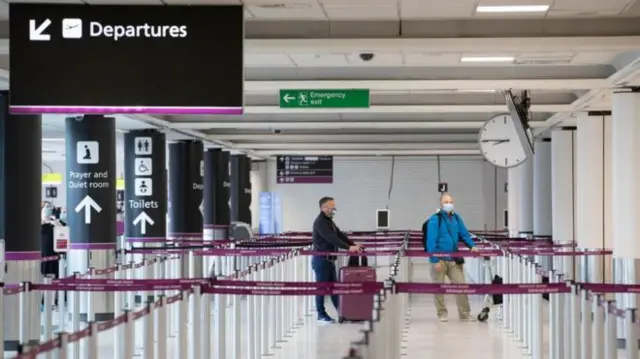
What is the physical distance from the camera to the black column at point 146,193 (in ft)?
77.1

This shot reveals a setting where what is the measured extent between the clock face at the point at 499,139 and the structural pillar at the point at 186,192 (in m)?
9.92

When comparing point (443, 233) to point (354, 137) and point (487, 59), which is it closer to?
point (487, 59)

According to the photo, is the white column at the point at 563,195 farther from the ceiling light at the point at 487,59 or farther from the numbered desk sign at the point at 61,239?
the numbered desk sign at the point at 61,239

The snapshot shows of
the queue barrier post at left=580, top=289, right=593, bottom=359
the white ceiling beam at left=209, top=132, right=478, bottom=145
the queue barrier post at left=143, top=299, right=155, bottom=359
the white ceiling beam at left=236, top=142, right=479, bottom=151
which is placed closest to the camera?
the queue barrier post at left=143, top=299, right=155, bottom=359

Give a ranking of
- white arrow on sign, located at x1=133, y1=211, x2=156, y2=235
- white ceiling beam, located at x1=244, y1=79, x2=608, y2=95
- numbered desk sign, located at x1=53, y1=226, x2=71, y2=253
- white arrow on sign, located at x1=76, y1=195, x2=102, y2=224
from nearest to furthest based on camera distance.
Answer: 1. white ceiling beam, located at x1=244, y1=79, x2=608, y2=95
2. numbered desk sign, located at x1=53, y1=226, x2=71, y2=253
3. white arrow on sign, located at x1=76, y1=195, x2=102, y2=224
4. white arrow on sign, located at x1=133, y1=211, x2=156, y2=235

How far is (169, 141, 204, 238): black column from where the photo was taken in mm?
26625

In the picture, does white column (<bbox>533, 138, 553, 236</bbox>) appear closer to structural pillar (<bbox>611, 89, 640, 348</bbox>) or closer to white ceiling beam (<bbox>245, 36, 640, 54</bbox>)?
structural pillar (<bbox>611, 89, 640, 348</bbox>)

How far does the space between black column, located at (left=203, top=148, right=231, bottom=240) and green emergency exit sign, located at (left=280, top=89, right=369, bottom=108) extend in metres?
13.7

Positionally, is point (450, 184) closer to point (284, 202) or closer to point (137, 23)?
point (284, 202)

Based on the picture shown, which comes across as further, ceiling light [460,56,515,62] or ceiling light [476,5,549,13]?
ceiling light [460,56,515,62]

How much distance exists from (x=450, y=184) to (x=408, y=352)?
26.1 m

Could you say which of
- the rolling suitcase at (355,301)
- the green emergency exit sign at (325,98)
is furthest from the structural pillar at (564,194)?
the green emergency exit sign at (325,98)

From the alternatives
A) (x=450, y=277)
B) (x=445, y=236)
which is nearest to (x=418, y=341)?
(x=450, y=277)

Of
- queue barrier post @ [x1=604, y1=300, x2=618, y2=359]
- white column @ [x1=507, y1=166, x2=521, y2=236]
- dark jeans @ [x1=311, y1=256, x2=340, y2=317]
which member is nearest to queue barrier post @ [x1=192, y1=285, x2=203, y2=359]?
queue barrier post @ [x1=604, y1=300, x2=618, y2=359]
